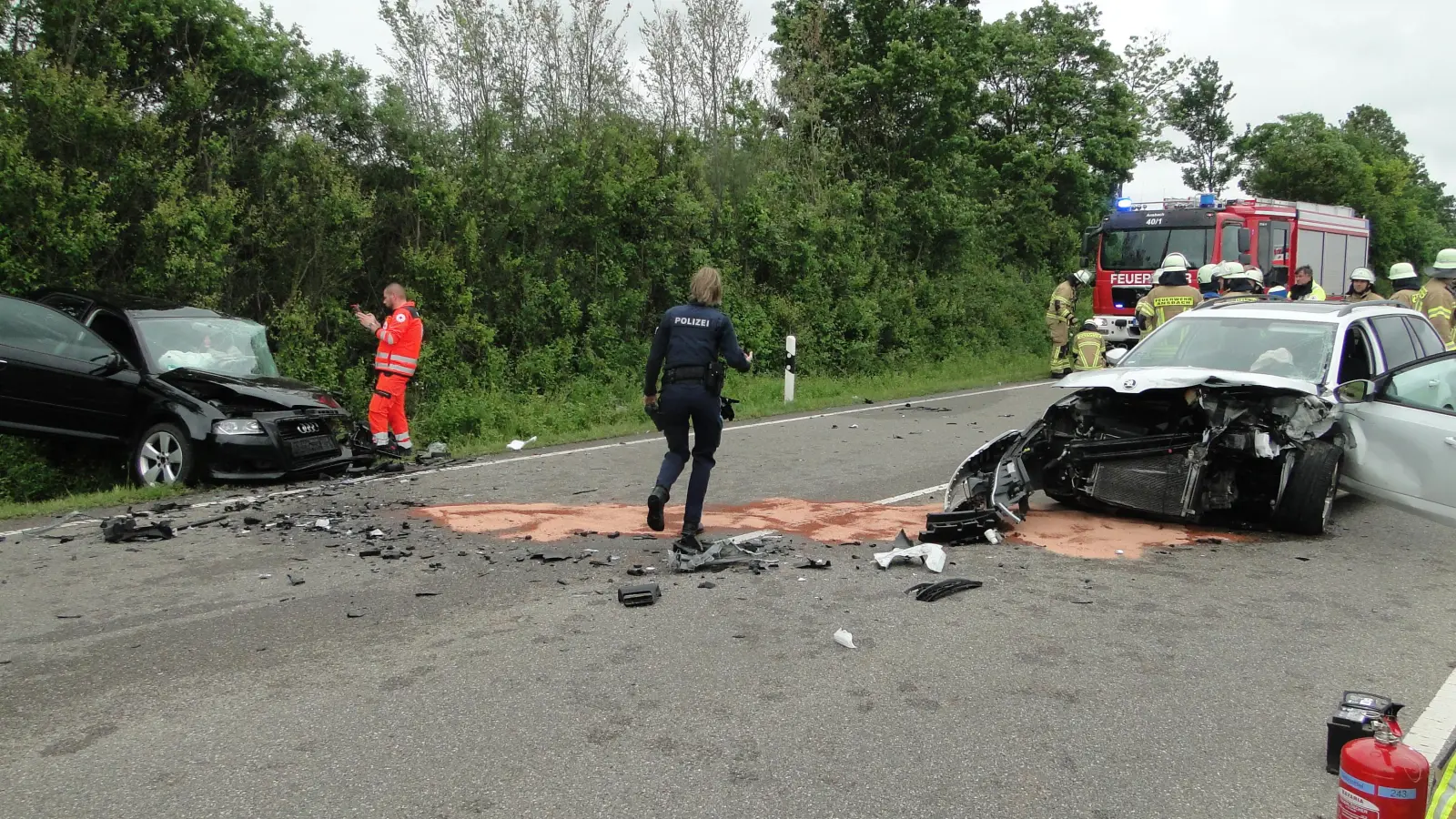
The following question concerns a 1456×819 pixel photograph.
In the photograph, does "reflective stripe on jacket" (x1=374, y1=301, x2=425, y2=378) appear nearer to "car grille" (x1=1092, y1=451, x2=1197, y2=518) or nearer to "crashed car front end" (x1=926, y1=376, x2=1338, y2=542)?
"crashed car front end" (x1=926, y1=376, x2=1338, y2=542)

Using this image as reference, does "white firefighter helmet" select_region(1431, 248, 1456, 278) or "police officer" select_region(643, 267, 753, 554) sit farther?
"white firefighter helmet" select_region(1431, 248, 1456, 278)

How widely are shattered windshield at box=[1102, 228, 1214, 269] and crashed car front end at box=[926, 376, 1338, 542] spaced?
13.3m

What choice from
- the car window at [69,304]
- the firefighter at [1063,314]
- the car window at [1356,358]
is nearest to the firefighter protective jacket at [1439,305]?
the car window at [1356,358]

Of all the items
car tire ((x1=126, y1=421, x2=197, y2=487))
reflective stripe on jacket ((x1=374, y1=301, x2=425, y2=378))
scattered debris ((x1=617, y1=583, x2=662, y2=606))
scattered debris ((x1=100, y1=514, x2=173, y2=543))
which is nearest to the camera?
scattered debris ((x1=617, y1=583, x2=662, y2=606))

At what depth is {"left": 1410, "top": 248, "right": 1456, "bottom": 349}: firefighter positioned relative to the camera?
35.4ft

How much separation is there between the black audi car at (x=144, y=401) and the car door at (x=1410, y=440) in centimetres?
844

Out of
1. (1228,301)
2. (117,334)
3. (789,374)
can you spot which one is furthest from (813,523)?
(789,374)

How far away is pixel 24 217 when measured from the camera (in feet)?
38.8

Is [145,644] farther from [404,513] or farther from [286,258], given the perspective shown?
[286,258]

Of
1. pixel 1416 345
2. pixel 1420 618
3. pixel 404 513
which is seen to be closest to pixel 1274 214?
pixel 1416 345

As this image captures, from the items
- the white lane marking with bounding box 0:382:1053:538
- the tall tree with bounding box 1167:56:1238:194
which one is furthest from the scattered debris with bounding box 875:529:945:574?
the tall tree with bounding box 1167:56:1238:194

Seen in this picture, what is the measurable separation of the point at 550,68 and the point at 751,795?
15.6 metres

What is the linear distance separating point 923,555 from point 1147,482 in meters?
2.03

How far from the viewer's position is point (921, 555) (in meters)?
6.40
